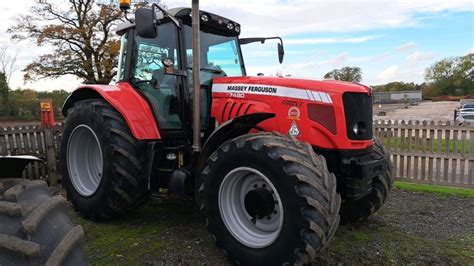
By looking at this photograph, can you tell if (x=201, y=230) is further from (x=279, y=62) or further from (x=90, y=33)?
(x=90, y=33)

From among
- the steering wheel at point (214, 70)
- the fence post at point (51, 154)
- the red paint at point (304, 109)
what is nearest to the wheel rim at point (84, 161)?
the steering wheel at point (214, 70)

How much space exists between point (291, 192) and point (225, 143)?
80 cm

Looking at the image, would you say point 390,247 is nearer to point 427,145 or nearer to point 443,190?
point 443,190

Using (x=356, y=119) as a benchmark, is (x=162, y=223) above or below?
below

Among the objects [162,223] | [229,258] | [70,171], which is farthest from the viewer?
[70,171]

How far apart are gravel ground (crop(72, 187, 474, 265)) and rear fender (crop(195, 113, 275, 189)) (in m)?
0.72

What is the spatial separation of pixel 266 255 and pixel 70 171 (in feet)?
9.69

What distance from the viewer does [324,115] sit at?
340 cm

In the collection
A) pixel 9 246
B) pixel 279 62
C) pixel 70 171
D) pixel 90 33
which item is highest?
pixel 90 33

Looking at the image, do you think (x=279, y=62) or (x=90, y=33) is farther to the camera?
(x=90, y=33)

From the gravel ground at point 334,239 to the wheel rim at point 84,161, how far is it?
0.42m

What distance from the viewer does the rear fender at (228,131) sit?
353 cm

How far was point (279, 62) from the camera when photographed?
16.9ft

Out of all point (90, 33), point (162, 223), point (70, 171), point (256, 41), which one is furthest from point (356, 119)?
point (90, 33)
